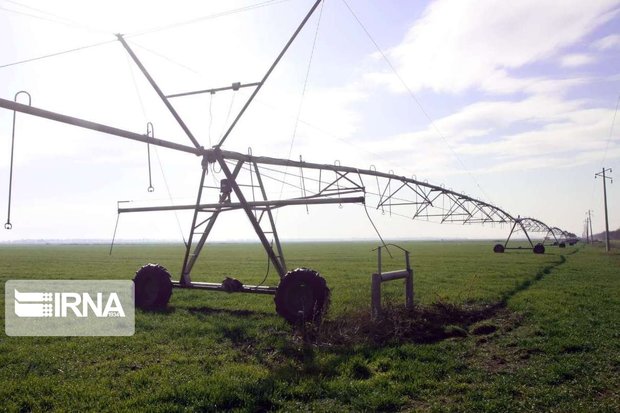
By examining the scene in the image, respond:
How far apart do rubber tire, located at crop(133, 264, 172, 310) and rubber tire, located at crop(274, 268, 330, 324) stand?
422cm

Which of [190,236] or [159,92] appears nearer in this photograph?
[159,92]

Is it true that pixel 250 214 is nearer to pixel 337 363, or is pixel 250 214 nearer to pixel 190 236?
pixel 190 236

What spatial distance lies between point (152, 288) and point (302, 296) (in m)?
5.27

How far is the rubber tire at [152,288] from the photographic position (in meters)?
13.6

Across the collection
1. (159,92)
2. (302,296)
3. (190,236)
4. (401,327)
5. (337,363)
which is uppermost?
(159,92)

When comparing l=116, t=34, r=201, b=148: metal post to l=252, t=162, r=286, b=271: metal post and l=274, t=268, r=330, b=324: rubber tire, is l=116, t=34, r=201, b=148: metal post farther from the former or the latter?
l=274, t=268, r=330, b=324: rubber tire

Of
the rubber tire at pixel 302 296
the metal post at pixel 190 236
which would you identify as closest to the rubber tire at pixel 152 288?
the metal post at pixel 190 236

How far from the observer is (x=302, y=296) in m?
11.0

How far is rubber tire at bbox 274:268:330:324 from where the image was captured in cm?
1075

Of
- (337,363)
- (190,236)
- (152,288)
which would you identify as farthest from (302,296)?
(152,288)

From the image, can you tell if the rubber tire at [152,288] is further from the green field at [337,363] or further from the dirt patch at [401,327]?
the dirt patch at [401,327]

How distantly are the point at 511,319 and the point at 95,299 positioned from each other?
1269cm

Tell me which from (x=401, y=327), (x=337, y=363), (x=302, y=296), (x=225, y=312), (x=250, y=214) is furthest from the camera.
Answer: (x=225, y=312)

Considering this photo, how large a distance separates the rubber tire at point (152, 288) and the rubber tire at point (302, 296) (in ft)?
13.8
